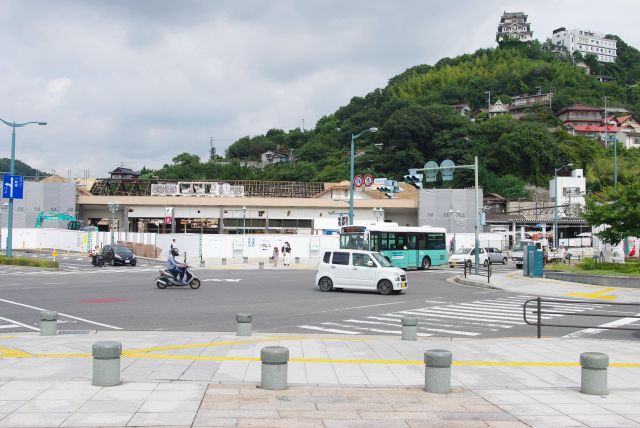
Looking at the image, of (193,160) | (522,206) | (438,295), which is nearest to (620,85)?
(522,206)

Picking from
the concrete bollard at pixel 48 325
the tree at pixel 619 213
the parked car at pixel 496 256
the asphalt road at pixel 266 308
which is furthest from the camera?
the parked car at pixel 496 256

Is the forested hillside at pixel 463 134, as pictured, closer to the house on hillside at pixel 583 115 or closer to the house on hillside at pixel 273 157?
the house on hillside at pixel 583 115

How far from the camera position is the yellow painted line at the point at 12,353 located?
37.2 ft

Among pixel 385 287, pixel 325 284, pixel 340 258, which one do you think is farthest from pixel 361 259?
pixel 325 284

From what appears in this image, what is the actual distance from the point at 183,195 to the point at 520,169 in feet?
204

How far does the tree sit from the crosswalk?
11.3m

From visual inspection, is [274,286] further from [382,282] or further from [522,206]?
[522,206]

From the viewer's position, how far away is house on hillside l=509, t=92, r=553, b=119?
147 m

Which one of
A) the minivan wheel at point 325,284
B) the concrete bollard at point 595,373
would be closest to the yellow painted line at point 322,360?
the concrete bollard at point 595,373

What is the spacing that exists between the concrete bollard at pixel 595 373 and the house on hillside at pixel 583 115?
13935cm

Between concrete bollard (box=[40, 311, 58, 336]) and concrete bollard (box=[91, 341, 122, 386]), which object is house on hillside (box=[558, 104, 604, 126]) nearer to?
concrete bollard (box=[40, 311, 58, 336])

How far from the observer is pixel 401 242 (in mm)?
42094

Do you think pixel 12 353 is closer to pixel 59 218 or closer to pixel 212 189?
pixel 59 218

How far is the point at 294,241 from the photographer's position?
55.4 meters
